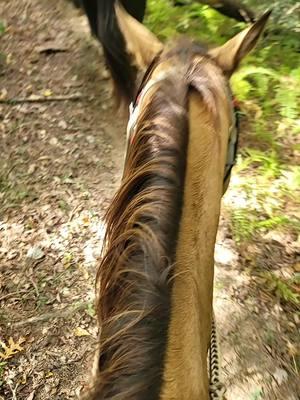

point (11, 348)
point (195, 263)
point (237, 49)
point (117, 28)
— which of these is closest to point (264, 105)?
point (237, 49)

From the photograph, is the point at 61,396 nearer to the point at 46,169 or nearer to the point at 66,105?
the point at 46,169

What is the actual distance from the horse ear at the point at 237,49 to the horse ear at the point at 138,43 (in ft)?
0.67

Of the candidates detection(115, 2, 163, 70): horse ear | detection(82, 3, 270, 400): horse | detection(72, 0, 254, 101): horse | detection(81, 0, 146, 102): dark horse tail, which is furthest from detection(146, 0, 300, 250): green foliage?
detection(82, 3, 270, 400): horse

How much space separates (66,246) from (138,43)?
146 cm

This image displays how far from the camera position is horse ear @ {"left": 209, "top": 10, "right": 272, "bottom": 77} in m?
1.85

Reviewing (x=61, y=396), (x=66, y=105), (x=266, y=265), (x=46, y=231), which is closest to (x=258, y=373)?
(x=266, y=265)

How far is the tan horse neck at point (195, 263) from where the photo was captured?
1.19 meters

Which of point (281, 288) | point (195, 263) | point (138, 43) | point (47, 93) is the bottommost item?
point (281, 288)

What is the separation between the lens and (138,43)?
185 cm

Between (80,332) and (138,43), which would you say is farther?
(80,332)

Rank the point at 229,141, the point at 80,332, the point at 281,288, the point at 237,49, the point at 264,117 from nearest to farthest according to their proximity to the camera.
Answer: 1. the point at 229,141
2. the point at 237,49
3. the point at 80,332
4. the point at 281,288
5. the point at 264,117

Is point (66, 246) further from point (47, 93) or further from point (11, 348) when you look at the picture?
point (47, 93)

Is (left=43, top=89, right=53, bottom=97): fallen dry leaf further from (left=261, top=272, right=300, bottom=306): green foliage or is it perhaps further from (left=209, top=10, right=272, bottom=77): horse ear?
(left=209, top=10, right=272, bottom=77): horse ear

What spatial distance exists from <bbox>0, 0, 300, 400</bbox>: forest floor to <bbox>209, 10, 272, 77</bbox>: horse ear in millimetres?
1118
